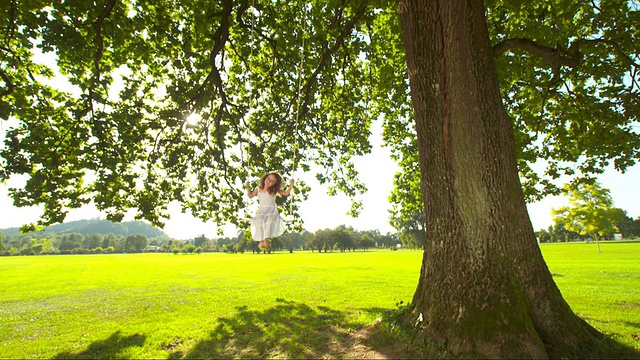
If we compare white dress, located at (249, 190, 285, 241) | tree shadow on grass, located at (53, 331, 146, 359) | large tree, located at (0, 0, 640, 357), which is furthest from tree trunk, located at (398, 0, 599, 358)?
tree shadow on grass, located at (53, 331, 146, 359)

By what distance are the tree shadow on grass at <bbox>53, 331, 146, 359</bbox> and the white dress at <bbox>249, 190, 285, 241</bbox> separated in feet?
10.7

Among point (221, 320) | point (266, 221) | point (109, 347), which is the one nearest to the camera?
point (109, 347)

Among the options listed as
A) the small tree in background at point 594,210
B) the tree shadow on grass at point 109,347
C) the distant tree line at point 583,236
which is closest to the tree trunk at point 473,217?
the tree shadow on grass at point 109,347

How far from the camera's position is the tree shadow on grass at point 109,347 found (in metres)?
5.76

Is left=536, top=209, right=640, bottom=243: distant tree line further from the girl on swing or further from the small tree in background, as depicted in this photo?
the girl on swing

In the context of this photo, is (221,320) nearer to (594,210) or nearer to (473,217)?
(473,217)

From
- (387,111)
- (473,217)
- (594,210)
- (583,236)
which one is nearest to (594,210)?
(594,210)

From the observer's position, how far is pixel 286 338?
6145 millimetres

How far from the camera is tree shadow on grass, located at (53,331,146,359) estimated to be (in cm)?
576

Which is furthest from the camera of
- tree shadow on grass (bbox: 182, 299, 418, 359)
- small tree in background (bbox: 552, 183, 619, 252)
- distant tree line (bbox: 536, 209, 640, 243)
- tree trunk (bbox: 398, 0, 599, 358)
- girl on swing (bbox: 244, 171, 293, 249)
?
distant tree line (bbox: 536, 209, 640, 243)

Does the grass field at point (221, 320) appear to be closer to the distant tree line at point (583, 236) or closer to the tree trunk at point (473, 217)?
the tree trunk at point (473, 217)

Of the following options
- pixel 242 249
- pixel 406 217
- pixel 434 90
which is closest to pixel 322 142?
pixel 406 217

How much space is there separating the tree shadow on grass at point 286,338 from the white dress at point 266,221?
209 centimetres

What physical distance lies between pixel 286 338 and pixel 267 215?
2.81 metres
